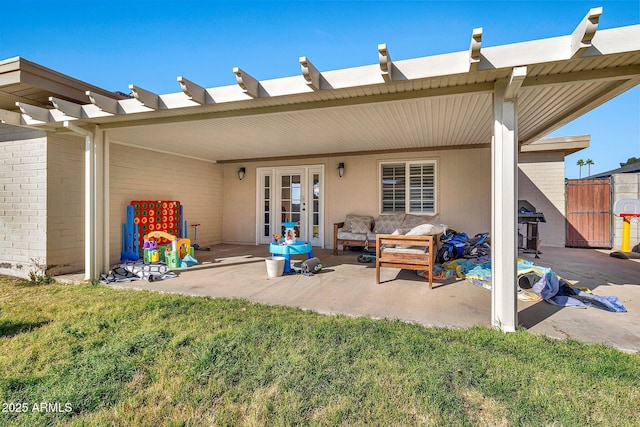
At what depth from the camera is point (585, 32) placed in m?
2.01

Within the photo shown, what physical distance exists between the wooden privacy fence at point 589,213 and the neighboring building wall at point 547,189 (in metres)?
0.21

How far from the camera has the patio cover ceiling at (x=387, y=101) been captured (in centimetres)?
235

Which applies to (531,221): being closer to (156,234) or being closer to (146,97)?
(146,97)

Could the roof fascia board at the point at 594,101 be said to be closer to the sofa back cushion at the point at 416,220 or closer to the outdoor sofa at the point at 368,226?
the sofa back cushion at the point at 416,220

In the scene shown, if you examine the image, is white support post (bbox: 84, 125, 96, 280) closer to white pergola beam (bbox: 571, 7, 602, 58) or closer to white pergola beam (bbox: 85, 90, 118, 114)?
white pergola beam (bbox: 85, 90, 118, 114)

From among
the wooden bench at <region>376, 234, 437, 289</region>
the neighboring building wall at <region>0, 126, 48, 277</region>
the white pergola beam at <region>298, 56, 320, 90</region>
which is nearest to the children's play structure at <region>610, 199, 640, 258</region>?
the wooden bench at <region>376, 234, 437, 289</region>

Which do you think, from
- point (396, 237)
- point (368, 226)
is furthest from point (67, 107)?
point (368, 226)

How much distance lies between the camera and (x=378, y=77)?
107 inches

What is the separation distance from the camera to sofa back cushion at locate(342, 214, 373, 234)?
6.76 metres

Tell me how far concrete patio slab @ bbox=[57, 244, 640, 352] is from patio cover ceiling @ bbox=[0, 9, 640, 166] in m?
2.19

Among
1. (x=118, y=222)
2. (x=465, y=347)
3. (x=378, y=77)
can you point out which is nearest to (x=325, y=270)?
(x=465, y=347)

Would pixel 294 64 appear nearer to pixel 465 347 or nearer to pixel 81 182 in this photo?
pixel 465 347

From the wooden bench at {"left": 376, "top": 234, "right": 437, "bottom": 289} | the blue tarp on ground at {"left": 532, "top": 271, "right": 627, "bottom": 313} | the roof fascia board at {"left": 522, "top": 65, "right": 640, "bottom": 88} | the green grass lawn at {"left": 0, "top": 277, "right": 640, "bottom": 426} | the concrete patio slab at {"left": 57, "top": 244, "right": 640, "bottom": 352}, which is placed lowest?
the green grass lawn at {"left": 0, "top": 277, "right": 640, "bottom": 426}

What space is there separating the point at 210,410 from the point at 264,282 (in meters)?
2.61
